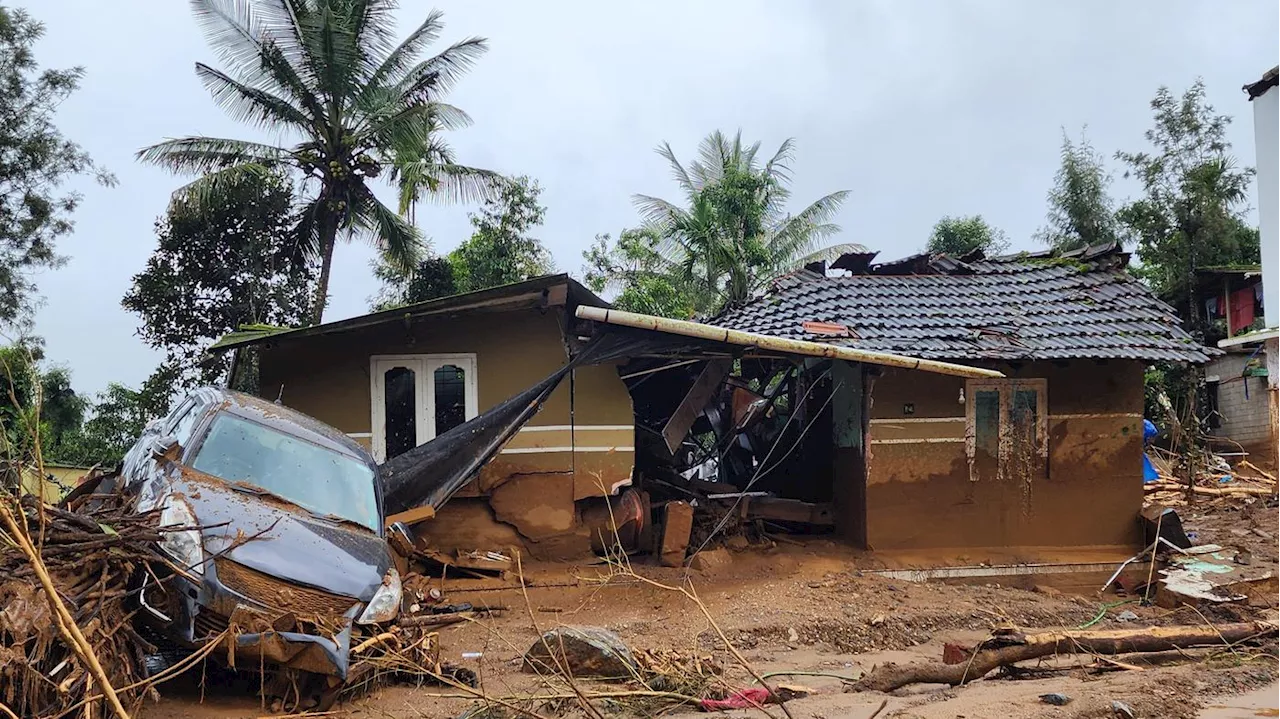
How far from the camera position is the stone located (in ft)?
35.1

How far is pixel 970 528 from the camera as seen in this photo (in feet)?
38.1

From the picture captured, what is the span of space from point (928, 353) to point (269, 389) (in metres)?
7.97

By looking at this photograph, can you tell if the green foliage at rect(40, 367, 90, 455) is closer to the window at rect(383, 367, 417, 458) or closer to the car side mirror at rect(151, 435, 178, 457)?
the window at rect(383, 367, 417, 458)

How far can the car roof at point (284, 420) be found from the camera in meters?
7.02

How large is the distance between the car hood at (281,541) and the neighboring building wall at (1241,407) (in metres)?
22.7

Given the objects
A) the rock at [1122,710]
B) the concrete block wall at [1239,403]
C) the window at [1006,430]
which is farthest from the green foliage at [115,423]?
the concrete block wall at [1239,403]

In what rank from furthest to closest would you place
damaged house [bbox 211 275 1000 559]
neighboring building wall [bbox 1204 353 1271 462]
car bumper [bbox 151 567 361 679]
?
neighboring building wall [bbox 1204 353 1271 462] → damaged house [bbox 211 275 1000 559] → car bumper [bbox 151 567 361 679]

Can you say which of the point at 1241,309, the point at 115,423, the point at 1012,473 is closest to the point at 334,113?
the point at 115,423

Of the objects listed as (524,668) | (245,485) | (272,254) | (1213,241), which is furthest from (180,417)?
(1213,241)

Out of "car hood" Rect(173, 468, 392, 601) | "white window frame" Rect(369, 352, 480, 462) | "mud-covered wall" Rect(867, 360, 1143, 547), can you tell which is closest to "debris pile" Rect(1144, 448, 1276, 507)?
"mud-covered wall" Rect(867, 360, 1143, 547)

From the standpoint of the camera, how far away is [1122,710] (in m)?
5.07

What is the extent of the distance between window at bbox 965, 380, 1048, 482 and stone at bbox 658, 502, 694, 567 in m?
3.82

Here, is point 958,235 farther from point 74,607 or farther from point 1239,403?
point 74,607

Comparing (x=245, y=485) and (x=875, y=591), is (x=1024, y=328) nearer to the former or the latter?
(x=875, y=591)
